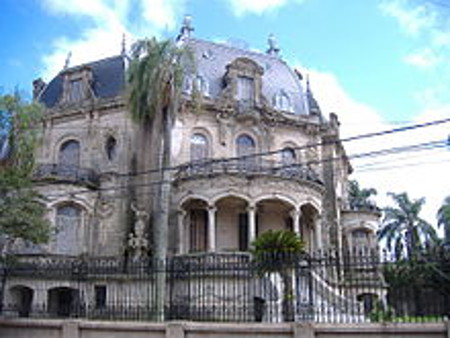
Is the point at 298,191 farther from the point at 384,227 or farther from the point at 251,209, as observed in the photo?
the point at 384,227

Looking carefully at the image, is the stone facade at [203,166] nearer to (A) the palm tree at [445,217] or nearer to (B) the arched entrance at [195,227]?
(B) the arched entrance at [195,227]

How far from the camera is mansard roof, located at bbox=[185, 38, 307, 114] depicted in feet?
102

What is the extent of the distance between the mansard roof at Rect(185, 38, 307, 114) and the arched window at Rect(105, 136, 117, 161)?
268 inches

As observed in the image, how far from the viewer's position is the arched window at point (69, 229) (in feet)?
81.5

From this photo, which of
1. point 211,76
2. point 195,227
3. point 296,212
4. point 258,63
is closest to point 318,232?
point 296,212

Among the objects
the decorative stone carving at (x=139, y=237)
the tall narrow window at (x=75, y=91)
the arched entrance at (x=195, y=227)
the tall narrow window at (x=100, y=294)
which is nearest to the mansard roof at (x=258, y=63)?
the tall narrow window at (x=75, y=91)

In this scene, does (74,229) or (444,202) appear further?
(444,202)

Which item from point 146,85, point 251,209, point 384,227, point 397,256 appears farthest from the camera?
point 384,227

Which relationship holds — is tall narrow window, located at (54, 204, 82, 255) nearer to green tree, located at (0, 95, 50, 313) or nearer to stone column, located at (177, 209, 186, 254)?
stone column, located at (177, 209, 186, 254)

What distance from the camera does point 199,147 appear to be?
92.9 feet

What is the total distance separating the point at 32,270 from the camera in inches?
563

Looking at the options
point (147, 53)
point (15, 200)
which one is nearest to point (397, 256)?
point (15, 200)

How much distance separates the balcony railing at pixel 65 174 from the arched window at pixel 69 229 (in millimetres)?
1477

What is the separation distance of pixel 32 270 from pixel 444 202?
130ft
